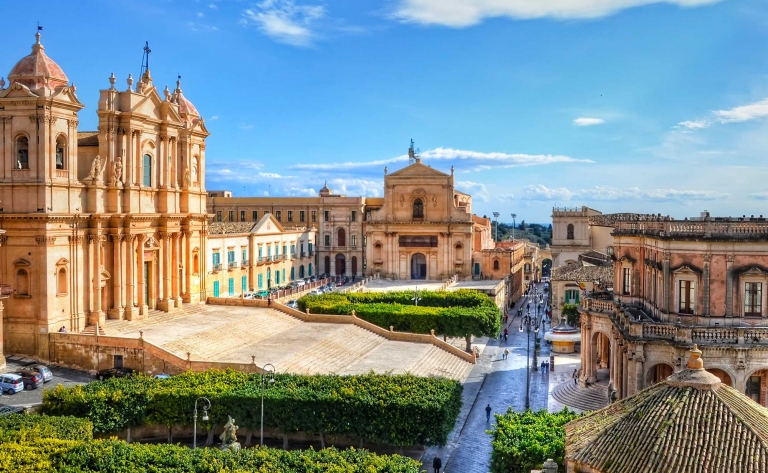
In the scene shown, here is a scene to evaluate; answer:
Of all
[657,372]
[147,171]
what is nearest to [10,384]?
[147,171]

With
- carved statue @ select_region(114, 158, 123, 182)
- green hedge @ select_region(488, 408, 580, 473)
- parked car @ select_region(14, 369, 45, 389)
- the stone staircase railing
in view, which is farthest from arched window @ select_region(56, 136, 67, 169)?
green hedge @ select_region(488, 408, 580, 473)

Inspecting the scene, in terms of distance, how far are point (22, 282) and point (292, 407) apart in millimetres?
19272

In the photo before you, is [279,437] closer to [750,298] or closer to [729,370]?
[729,370]

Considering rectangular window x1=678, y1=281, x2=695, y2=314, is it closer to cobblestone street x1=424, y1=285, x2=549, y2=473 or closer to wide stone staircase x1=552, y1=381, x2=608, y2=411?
wide stone staircase x1=552, y1=381, x2=608, y2=411

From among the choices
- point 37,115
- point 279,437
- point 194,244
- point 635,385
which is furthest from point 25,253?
point 635,385

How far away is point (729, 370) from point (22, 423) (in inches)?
1080

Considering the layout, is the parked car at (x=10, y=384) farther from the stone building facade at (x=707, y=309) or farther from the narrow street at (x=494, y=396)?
the stone building facade at (x=707, y=309)

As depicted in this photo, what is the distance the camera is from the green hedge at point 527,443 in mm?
21375

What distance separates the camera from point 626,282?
38812mm

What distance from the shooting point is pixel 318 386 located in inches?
1138

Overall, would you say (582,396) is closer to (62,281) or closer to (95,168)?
(62,281)

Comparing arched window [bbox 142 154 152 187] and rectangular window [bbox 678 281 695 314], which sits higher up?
arched window [bbox 142 154 152 187]

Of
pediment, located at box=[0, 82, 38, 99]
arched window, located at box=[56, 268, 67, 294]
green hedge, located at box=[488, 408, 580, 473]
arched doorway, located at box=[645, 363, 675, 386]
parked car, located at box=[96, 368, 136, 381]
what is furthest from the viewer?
arched window, located at box=[56, 268, 67, 294]

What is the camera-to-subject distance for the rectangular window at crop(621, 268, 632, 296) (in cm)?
3850
